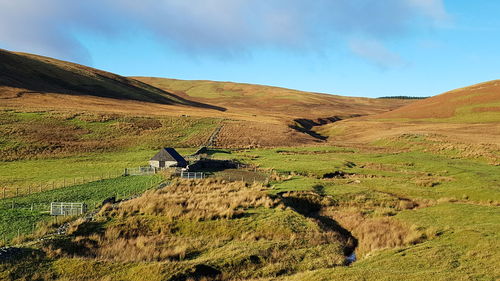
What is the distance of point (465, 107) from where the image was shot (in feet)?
397

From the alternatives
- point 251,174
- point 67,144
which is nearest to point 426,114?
point 251,174

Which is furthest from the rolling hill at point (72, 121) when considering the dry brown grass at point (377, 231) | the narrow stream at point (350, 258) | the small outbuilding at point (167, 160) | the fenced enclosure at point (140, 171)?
the narrow stream at point (350, 258)

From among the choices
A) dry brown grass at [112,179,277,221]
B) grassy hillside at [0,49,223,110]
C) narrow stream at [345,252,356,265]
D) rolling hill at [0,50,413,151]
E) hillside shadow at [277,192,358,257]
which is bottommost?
narrow stream at [345,252,356,265]

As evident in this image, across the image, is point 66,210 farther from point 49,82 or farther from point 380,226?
point 49,82

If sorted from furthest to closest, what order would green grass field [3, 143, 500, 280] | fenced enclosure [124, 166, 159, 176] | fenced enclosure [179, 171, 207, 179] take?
fenced enclosure [124, 166, 159, 176]
fenced enclosure [179, 171, 207, 179]
green grass field [3, 143, 500, 280]

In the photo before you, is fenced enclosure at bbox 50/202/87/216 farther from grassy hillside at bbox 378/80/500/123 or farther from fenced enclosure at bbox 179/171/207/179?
grassy hillside at bbox 378/80/500/123

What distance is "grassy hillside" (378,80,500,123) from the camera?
110 meters

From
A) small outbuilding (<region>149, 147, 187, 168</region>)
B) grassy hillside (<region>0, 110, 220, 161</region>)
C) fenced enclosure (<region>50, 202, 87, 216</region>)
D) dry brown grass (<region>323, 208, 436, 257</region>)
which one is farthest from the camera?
grassy hillside (<region>0, 110, 220, 161</region>)

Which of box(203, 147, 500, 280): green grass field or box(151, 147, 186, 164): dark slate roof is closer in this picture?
box(203, 147, 500, 280): green grass field

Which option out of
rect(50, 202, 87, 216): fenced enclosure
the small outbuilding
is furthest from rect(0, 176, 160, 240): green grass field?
the small outbuilding

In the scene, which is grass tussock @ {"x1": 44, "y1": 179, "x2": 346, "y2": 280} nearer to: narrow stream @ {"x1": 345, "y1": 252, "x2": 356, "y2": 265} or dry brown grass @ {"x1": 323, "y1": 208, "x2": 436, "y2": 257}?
narrow stream @ {"x1": 345, "y1": 252, "x2": 356, "y2": 265}

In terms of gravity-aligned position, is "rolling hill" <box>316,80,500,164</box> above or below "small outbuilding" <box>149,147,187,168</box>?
above

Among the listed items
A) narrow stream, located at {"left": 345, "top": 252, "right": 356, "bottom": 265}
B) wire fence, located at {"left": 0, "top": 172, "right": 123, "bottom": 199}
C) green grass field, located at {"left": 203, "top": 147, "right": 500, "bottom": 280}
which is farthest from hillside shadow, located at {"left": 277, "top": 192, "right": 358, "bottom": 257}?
wire fence, located at {"left": 0, "top": 172, "right": 123, "bottom": 199}

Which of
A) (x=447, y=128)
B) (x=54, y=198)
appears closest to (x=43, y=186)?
(x=54, y=198)
